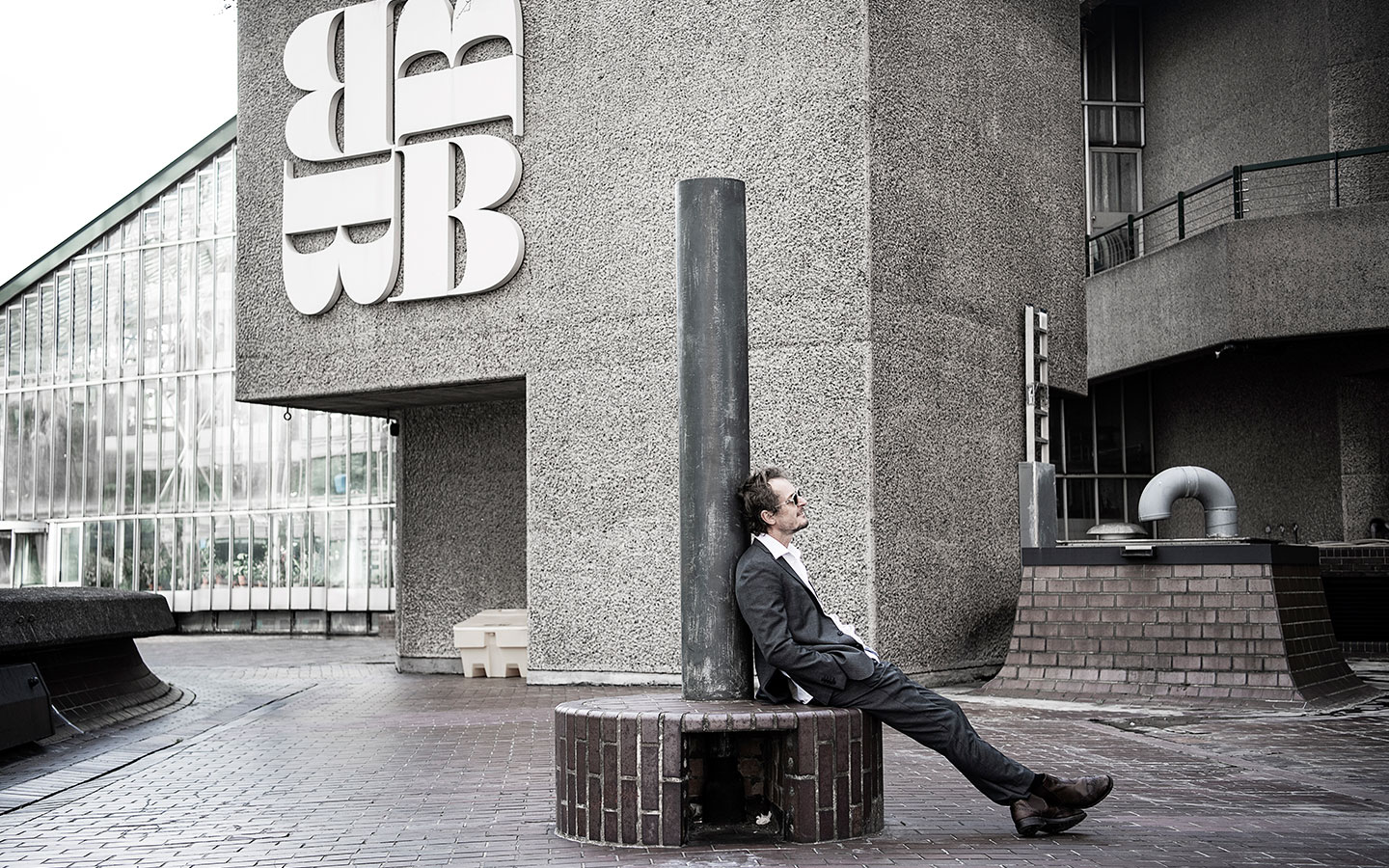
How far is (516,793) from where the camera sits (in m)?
7.16

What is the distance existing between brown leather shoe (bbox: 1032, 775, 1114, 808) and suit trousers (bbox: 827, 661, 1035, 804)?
64 mm

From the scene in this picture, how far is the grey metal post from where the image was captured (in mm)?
6020

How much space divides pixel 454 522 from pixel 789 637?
1006cm

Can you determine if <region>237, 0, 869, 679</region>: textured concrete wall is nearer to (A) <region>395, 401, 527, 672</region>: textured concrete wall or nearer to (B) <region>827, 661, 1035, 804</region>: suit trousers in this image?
(A) <region>395, 401, 527, 672</region>: textured concrete wall

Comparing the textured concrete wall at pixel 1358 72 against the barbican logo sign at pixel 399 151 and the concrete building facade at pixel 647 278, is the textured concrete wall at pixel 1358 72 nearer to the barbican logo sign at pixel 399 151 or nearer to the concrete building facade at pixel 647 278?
the concrete building facade at pixel 647 278

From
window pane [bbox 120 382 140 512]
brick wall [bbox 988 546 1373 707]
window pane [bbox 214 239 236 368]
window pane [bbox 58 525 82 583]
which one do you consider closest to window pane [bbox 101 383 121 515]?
window pane [bbox 120 382 140 512]

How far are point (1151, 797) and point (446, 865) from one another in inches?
133

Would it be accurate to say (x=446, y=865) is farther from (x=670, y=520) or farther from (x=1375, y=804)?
(x=670, y=520)

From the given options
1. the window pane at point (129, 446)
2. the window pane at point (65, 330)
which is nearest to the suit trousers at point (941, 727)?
the window pane at point (129, 446)

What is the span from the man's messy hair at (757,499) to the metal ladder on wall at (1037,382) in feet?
27.5

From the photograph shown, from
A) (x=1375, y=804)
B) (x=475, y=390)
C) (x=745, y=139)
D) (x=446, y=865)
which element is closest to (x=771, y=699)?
(x=446, y=865)

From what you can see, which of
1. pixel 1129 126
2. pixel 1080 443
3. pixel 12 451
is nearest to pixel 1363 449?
pixel 1080 443

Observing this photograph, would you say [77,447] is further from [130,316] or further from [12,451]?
[130,316]

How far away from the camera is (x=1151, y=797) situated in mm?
6766
